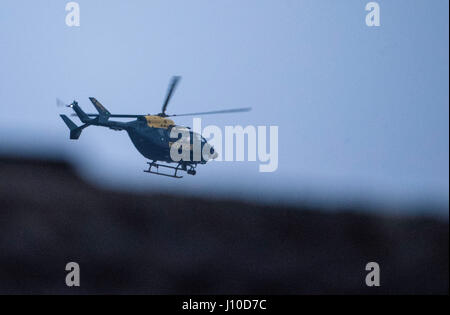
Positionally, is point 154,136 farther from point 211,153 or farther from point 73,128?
point 73,128

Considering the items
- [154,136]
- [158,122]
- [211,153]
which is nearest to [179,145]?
[158,122]

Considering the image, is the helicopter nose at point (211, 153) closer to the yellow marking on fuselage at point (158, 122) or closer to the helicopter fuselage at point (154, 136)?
the helicopter fuselage at point (154, 136)

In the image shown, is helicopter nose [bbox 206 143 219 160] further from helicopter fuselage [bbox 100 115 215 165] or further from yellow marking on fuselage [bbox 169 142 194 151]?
yellow marking on fuselage [bbox 169 142 194 151]

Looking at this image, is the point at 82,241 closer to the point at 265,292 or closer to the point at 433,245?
the point at 265,292

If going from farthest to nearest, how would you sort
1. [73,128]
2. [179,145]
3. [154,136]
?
[179,145] < [73,128] < [154,136]

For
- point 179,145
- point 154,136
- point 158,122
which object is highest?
point 158,122

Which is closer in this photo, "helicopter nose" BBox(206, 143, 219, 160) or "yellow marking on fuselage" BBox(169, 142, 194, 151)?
"helicopter nose" BBox(206, 143, 219, 160)
